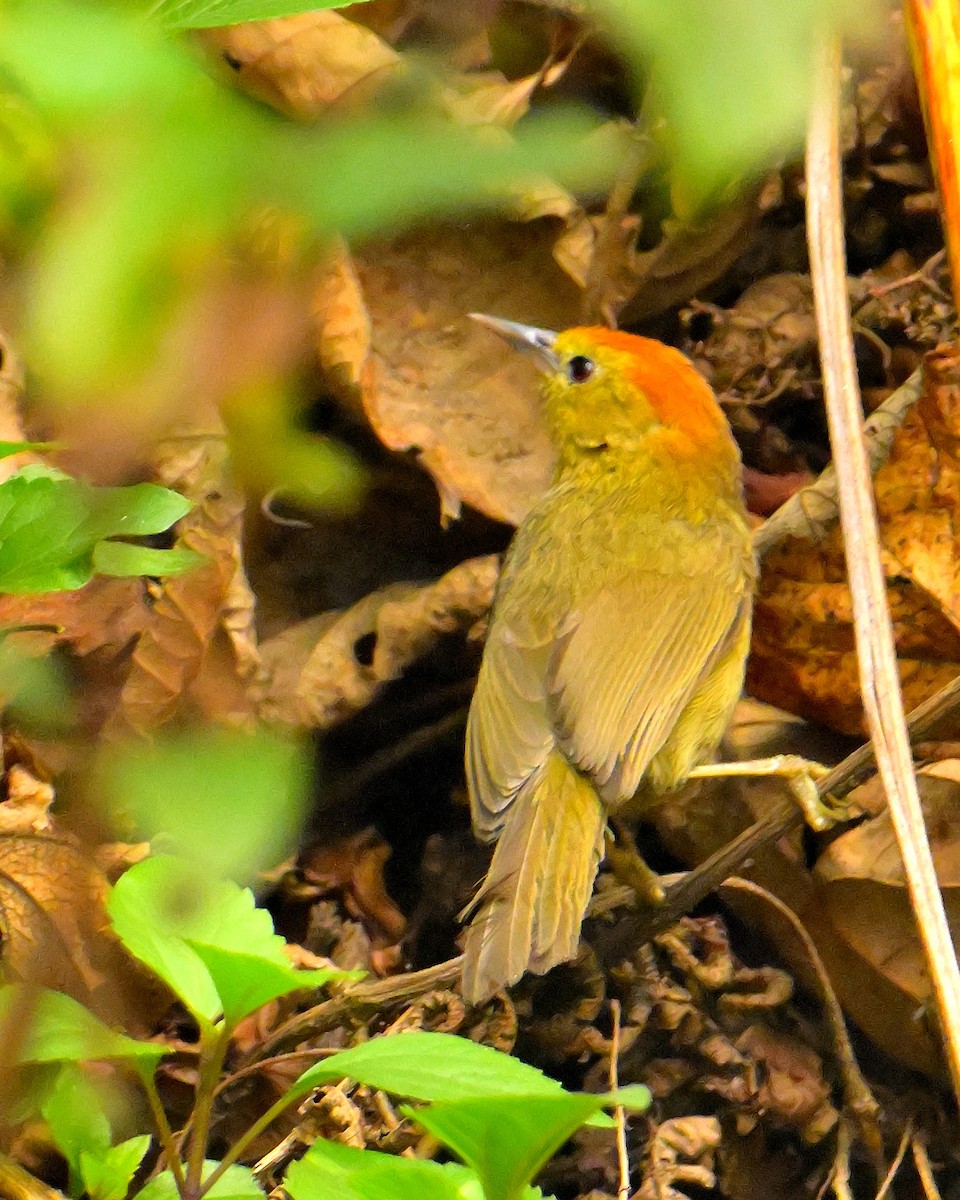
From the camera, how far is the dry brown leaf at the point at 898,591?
104 inches

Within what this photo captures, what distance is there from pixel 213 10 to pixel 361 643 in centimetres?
227

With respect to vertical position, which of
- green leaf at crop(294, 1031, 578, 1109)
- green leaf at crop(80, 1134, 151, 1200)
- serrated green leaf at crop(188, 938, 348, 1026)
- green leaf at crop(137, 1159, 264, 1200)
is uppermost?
serrated green leaf at crop(188, 938, 348, 1026)

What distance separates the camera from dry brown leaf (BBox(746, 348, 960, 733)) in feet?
8.67

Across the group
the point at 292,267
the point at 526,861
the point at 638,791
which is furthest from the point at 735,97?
the point at 638,791

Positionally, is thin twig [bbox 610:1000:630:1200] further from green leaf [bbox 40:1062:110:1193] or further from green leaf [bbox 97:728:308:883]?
green leaf [bbox 97:728:308:883]

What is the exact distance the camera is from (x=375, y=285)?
3.09m

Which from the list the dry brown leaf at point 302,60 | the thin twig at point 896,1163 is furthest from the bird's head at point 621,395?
the thin twig at point 896,1163

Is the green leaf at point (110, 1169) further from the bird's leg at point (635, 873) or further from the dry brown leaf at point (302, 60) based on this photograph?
the dry brown leaf at point (302, 60)

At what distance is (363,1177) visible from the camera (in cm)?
148

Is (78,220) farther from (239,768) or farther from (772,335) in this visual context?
(772,335)

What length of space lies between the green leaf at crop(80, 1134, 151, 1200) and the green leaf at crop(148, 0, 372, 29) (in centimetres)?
163

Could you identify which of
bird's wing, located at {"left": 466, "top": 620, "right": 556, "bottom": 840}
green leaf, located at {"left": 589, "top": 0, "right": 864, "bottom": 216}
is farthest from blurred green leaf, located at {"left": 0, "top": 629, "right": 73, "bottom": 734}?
bird's wing, located at {"left": 466, "top": 620, "right": 556, "bottom": 840}

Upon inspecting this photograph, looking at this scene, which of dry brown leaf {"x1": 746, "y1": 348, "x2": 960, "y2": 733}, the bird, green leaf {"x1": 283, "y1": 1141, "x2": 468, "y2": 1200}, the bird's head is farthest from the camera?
the bird's head

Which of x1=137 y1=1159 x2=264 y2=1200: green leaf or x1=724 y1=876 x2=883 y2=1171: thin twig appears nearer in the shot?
x1=137 y1=1159 x2=264 y2=1200: green leaf
